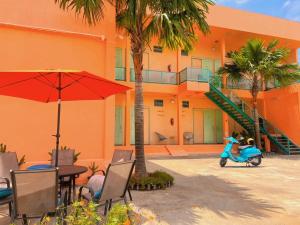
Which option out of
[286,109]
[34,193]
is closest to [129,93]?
[286,109]

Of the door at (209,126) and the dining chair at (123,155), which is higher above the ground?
the door at (209,126)

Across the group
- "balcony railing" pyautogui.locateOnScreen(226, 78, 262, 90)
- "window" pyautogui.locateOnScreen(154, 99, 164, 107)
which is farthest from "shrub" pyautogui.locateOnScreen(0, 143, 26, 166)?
"balcony railing" pyautogui.locateOnScreen(226, 78, 262, 90)

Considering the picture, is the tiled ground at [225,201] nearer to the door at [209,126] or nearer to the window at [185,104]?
the window at [185,104]

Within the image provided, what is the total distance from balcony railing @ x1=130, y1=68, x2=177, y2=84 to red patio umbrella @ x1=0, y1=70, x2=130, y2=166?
1065 centimetres

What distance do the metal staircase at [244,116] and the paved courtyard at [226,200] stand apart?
8.17 m

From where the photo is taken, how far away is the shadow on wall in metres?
4.66

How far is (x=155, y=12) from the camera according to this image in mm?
7141

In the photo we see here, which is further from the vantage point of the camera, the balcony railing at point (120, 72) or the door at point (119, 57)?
the door at point (119, 57)

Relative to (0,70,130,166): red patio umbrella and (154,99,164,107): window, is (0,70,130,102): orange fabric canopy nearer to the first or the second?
(0,70,130,166): red patio umbrella

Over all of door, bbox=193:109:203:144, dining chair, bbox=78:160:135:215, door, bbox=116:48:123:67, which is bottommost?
dining chair, bbox=78:160:135:215

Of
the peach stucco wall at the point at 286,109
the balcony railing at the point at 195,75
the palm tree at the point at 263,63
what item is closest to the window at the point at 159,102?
the balcony railing at the point at 195,75

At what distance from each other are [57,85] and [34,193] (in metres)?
2.54

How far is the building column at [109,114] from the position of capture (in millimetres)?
8195

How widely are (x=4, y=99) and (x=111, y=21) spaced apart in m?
4.30
